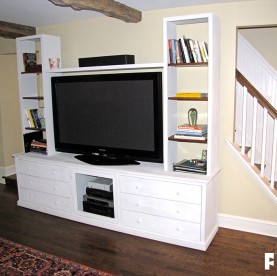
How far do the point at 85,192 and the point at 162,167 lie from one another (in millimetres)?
992

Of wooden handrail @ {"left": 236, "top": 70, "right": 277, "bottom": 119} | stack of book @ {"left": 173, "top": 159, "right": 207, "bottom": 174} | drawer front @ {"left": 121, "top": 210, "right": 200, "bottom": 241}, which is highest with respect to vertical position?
wooden handrail @ {"left": 236, "top": 70, "right": 277, "bottom": 119}

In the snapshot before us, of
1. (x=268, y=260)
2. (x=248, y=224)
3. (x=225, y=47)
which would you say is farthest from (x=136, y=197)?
(x=225, y=47)

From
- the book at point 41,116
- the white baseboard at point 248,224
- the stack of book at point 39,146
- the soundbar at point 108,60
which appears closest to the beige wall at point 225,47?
the white baseboard at point 248,224

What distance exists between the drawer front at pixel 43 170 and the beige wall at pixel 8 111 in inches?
52.4

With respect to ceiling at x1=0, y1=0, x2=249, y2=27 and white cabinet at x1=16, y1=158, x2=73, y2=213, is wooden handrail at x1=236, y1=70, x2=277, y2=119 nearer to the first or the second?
ceiling at x1=0, y1=0, x2=249, y2=27

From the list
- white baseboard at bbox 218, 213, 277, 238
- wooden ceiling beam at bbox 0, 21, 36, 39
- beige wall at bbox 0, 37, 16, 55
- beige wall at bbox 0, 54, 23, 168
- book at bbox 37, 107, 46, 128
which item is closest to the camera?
white baseboard at bbox 218, 213, 277, 238

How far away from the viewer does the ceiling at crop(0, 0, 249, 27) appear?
114 inches

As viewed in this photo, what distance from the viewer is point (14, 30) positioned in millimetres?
3863

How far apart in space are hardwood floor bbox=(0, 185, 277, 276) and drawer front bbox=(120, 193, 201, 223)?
290 mm

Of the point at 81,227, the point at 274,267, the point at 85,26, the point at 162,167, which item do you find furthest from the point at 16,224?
the point at 274,267

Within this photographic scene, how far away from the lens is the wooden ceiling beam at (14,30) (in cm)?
376

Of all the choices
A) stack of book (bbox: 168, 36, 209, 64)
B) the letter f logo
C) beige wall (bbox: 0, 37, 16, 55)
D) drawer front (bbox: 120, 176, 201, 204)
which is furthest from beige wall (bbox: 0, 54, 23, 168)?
the letter f logo

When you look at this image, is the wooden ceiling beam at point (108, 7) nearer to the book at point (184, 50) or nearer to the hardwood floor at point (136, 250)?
the book at point (184, 50)

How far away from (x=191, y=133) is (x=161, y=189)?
59 centimetres
